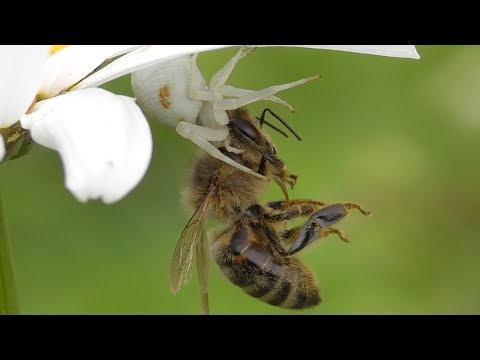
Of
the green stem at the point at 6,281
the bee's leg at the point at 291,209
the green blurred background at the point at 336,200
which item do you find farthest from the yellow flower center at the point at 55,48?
the green blurred background at the point at 336,200

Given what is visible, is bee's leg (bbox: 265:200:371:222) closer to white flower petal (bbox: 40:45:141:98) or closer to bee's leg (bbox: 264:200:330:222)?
bee's leg (bbox: 264:200:330:222)

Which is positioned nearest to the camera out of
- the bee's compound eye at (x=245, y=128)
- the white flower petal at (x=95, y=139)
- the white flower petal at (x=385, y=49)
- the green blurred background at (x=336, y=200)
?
the white flower petal at (x=95, y=139)

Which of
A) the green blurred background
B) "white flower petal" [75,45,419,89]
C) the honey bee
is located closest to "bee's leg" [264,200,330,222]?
the honey bee

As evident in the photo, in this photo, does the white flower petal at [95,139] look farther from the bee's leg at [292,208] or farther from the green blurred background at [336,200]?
the green blurred background at [336,200]

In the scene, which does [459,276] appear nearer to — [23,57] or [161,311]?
[161,311]

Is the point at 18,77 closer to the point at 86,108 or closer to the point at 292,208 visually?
the point at 86,108

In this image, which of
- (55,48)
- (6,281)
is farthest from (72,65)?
(6,281)

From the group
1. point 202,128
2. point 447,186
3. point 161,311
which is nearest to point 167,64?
point 202,128
